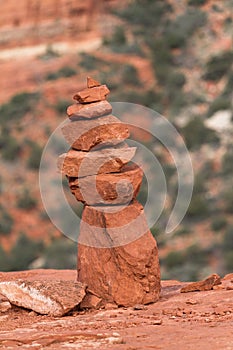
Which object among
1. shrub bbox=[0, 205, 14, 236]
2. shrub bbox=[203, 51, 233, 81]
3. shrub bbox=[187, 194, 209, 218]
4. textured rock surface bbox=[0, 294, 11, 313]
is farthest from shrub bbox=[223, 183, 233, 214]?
textured rock surface bbox=[0, 294, 11, 313]

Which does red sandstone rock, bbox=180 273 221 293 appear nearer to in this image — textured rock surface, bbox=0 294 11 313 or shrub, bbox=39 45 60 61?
textured rock surface, bbox=0 294 11 313

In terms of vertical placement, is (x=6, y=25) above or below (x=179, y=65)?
above

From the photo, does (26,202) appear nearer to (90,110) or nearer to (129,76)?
(129,76)

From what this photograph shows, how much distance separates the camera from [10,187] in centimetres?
3397

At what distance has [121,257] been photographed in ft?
34.7

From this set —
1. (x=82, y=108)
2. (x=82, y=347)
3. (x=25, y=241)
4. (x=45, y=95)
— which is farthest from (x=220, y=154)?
(x=82, y=347)

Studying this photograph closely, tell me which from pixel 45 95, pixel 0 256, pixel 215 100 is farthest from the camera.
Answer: pixel 45 95

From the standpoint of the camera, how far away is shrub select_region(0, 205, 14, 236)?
3070 cm

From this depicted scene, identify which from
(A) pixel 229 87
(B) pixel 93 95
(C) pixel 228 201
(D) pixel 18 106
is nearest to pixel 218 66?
(A) pixel 229 87

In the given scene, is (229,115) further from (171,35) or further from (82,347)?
(82,347)

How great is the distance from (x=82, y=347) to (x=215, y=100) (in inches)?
1173

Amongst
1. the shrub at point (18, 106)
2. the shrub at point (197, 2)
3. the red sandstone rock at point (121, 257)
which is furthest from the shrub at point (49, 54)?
the red sandstone rock at point (121, 257)

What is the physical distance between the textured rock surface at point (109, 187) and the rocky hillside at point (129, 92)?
44.3 feet

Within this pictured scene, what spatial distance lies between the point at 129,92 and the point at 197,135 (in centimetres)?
740
